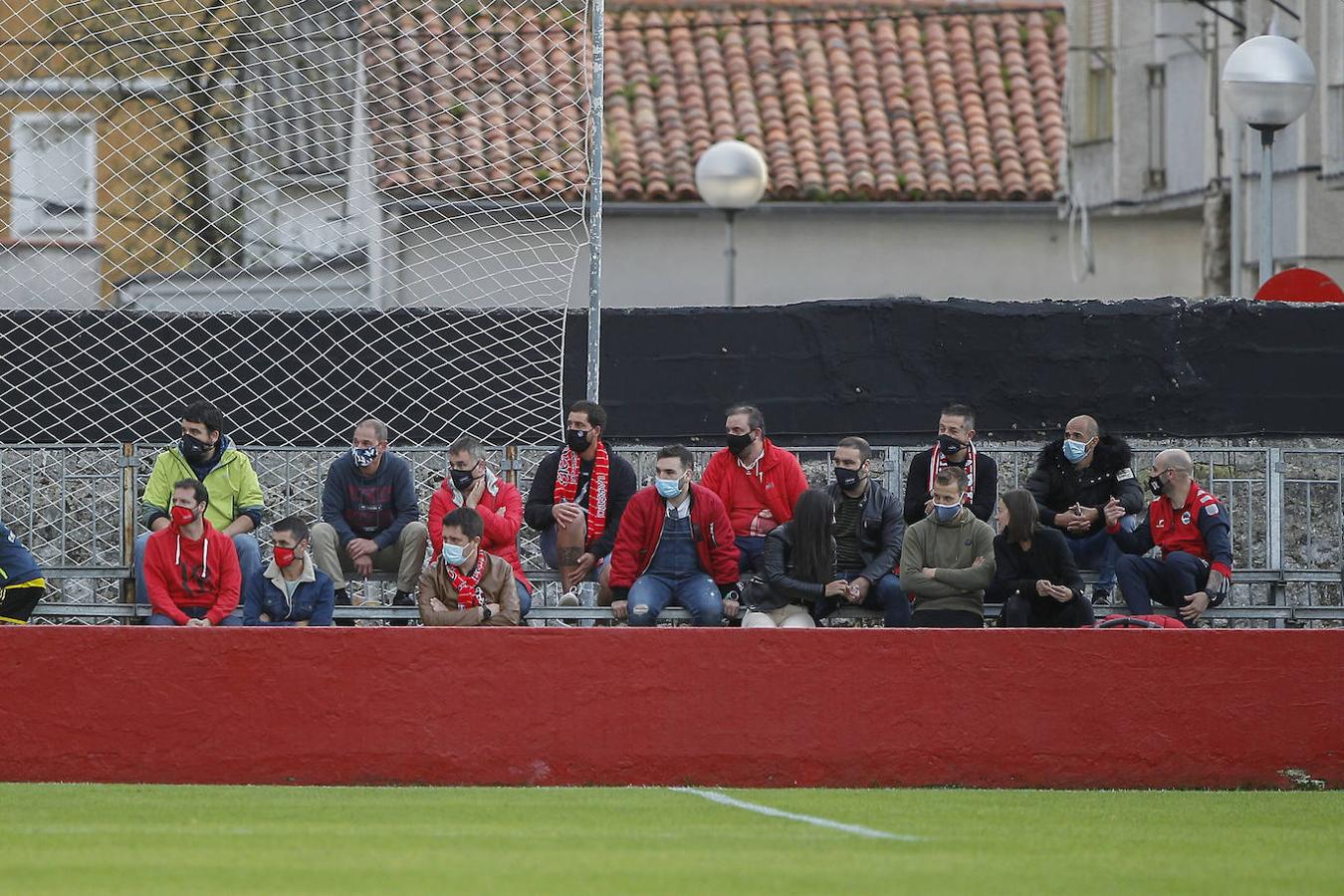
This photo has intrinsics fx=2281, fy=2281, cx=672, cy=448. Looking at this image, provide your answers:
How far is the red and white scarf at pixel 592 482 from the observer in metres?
13.0

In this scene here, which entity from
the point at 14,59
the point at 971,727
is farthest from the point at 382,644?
the point at 14,59

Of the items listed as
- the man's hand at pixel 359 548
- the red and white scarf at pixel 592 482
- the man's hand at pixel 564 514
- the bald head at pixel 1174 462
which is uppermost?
the bald head at pixel 1174 462

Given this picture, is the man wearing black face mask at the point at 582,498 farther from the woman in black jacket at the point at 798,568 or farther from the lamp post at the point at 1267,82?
the lamp post at the point at 1267,82

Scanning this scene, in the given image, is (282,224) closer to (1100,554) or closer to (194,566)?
(194,566)

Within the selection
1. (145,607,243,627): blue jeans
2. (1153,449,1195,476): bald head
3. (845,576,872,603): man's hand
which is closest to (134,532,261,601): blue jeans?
(145,607,243,627): blue jeans

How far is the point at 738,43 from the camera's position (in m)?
27.1

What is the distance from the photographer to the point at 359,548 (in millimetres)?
12938

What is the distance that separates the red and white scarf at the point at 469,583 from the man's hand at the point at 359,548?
36.1 inches

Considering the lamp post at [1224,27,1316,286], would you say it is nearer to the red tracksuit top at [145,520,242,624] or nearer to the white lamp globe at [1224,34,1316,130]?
the white lamp globe at [1224,34,1316,130]

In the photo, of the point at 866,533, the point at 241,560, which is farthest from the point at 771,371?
the point at 241,560

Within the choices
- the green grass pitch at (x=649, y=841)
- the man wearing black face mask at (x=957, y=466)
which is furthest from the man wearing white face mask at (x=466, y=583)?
the man wearing black face mask at (x=957, y=466)

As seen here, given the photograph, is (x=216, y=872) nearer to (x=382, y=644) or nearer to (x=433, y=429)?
(x=382, y=644)

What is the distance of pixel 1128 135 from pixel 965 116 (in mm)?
1996

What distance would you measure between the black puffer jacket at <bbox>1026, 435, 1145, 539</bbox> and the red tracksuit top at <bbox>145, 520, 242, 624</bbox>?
14.9 ft
